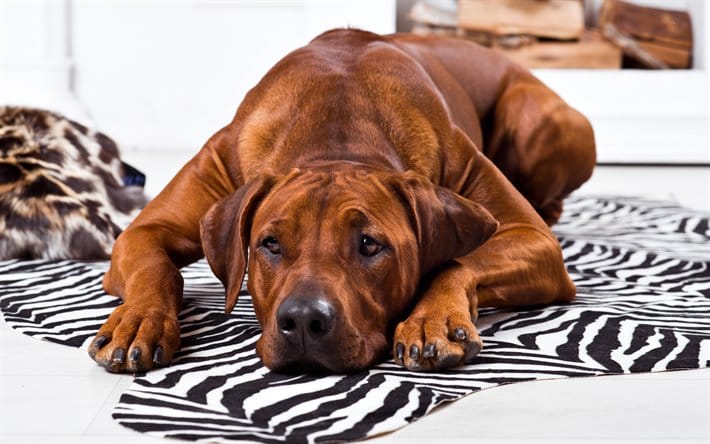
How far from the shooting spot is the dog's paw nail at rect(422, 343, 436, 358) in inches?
80.0

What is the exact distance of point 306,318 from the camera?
6.36 ft

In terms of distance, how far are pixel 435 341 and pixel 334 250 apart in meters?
0.26

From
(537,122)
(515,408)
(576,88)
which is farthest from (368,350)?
(576,88)

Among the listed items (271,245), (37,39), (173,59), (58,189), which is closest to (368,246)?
(271,245)

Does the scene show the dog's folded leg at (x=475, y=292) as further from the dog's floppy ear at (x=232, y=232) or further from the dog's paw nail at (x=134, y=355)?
the dog's paw nail at (x=134, y=355)

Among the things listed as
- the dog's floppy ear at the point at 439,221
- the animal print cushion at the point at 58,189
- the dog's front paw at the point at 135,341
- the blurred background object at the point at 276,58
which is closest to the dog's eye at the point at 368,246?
the dog's floppy ear at the point at 439,221

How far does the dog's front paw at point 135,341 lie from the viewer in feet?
6.80

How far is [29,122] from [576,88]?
3.20 m

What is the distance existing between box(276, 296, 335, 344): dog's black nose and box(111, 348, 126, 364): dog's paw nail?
333mm

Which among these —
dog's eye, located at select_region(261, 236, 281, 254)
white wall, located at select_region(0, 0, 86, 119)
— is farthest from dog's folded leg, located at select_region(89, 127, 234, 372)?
white wall, located at select_region(0, 0, 86, 119)

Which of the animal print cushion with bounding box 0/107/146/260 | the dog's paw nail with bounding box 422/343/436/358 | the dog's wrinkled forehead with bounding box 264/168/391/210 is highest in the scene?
the dog's wrinkled forehead with bounding box 264/168/391/210

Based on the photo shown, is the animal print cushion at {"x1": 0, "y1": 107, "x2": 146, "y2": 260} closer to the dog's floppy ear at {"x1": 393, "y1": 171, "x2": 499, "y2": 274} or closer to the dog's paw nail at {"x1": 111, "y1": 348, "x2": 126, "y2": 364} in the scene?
the dog's paw nail at {"x1": 111, "y1": 348, "x2": 126, "y2": 364}

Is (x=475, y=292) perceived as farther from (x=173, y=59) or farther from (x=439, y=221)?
(x=173, y=59)

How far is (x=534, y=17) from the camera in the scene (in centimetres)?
600
